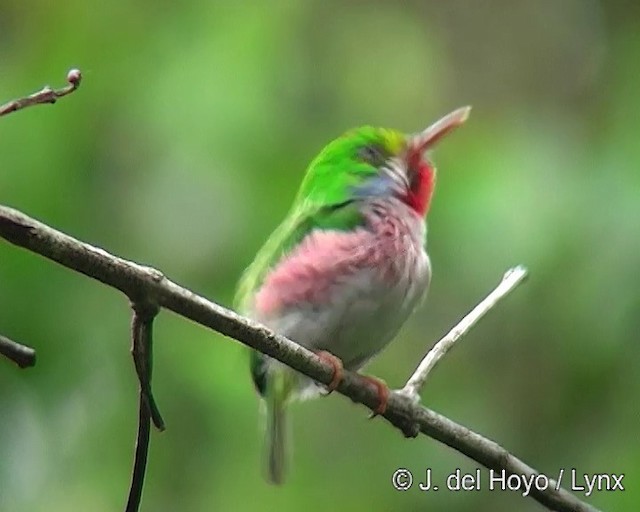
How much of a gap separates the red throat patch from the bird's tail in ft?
0.56

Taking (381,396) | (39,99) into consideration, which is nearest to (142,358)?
(39,99)

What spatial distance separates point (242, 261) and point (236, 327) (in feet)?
1.55

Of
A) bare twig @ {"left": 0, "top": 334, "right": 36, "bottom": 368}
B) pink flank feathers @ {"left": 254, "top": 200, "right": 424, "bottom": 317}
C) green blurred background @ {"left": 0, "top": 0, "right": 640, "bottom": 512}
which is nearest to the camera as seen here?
bare twig @ {"left": 0, "top": 334, "right": 36, "bottom": 368}

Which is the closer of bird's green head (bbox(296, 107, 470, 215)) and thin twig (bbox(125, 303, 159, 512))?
thin twig (bbox(125, 303, 159, 512))

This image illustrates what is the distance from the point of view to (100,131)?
1115 mm

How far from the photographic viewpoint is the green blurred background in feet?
3.18

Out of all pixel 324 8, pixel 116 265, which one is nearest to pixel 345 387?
pixel 116 265

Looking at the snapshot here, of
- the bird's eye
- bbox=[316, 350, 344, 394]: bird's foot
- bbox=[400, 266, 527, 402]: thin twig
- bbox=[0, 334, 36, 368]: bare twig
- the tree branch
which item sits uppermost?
the bird's eye

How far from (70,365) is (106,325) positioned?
6 cm

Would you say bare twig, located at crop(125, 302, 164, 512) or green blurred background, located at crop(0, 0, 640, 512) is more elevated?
green blurred background, located at crop(0, 0, 640, 512)

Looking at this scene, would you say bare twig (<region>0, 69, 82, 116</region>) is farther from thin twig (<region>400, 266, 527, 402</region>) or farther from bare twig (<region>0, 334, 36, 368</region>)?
thin twig (<region>400, 266, 527, 402</region>)

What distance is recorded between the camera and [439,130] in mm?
761

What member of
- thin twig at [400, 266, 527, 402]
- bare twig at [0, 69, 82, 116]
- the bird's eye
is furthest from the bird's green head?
bare twig at [0, 69, 82, 116]

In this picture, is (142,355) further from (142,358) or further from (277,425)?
(277,425)
